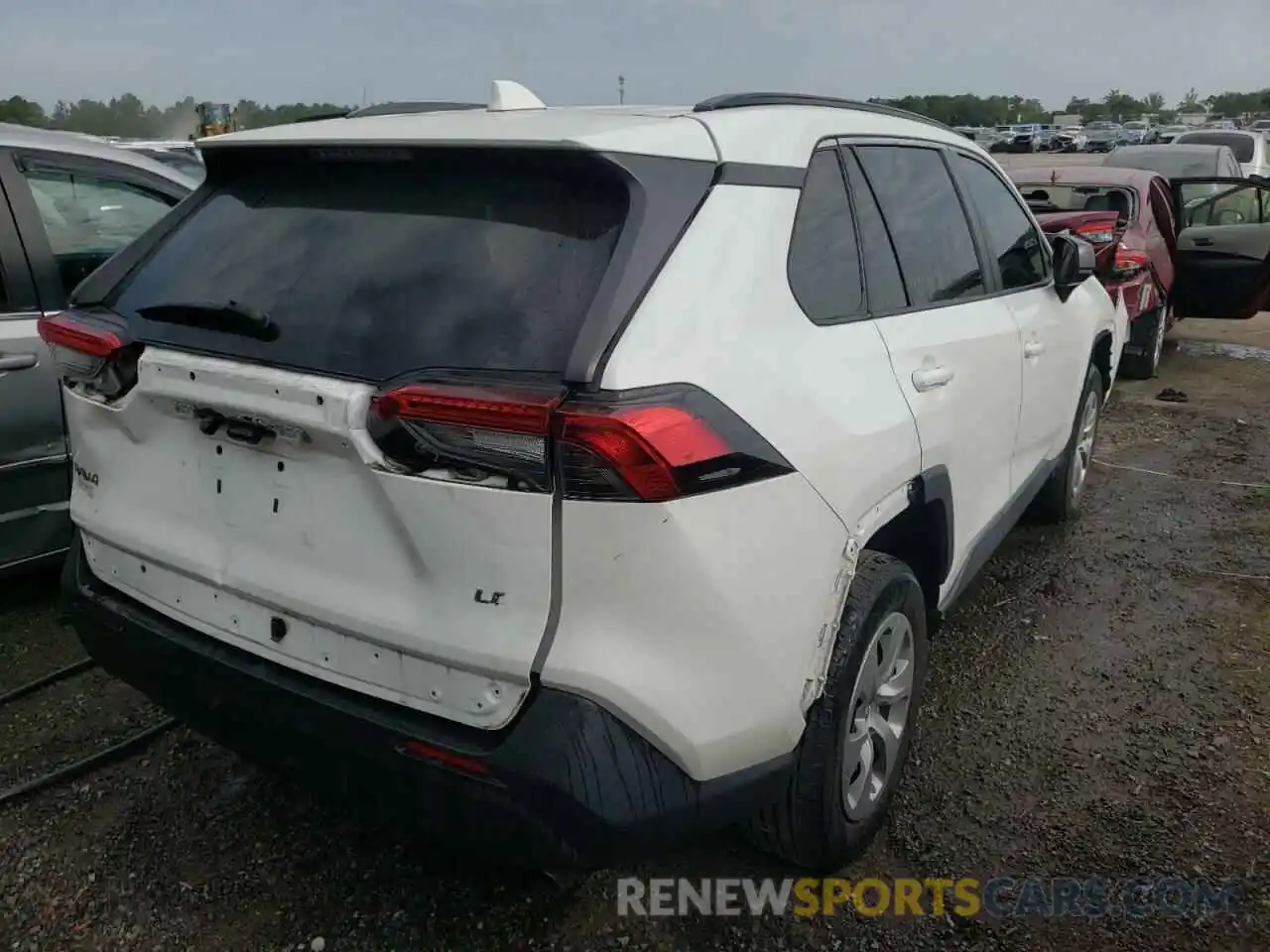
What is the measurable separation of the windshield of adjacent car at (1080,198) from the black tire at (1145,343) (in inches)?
34.1

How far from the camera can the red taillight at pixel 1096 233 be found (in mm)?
6840

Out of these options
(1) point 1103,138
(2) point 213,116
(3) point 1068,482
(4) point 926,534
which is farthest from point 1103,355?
(1) point 1103,138

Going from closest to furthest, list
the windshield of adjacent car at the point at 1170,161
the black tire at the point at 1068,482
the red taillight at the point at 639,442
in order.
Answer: the red taillight at the point at 639,442, the black tire at the point at 1068,482, the windshield of adjacent car at the point at 1170,161

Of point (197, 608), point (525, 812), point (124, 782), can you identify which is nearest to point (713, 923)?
point (525, 812)

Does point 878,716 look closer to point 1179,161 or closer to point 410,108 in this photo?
point 410,108

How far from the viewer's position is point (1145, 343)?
8.26m

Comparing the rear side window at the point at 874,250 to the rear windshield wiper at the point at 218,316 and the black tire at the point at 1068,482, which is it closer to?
the rear windshield wiper at the point at 218,316

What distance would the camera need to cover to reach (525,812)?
1786 mm

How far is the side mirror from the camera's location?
392cm

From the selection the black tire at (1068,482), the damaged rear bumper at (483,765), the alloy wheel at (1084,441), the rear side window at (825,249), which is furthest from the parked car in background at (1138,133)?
the damaged rear bumper at (483,765)

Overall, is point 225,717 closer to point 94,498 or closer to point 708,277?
point 94,498

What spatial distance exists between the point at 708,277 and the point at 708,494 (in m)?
0.41

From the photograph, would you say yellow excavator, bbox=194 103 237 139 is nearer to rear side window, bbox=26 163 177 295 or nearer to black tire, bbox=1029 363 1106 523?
rear side window, bbox=26 163 177 295

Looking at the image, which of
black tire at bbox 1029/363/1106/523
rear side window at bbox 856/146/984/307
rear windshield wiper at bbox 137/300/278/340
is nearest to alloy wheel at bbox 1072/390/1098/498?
black tire at bbox 1029/363/1106/523
